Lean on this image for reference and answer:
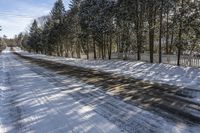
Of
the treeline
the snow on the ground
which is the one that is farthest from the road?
the treeline

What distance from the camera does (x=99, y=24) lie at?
122ft

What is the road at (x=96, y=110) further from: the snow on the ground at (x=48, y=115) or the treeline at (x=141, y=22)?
the treeline at (x=141, y=22)

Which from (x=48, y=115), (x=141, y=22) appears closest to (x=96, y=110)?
(x=48, y=115)

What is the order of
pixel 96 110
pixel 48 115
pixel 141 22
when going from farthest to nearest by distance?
pixel 141 22 → pixel 96 110 → pixel 48 115

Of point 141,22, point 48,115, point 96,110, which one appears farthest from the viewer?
point 141,22

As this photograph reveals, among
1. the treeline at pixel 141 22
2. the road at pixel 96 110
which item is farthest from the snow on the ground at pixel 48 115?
the treeline at pixel 141 22

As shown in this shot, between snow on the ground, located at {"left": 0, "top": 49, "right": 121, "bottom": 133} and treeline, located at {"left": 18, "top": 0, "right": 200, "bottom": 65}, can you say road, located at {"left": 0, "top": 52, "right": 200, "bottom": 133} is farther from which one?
treeline, located at {"left": 18, "top": 0, "right": 200, "bottom": 65}

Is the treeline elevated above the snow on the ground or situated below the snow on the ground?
above

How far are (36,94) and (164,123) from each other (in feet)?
20.1

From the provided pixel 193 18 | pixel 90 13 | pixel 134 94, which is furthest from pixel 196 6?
pixel 90 13

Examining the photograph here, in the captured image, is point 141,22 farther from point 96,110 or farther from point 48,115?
point 48,115

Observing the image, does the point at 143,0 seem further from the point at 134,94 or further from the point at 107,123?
the point at 107,123

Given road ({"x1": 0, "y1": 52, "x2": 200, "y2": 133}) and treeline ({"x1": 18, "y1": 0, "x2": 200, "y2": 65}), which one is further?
treeline ({"x1": 18, "y1": 0, "x2": 200, "y2": 65})

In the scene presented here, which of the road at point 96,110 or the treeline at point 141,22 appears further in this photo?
the treeline at point 141,22
